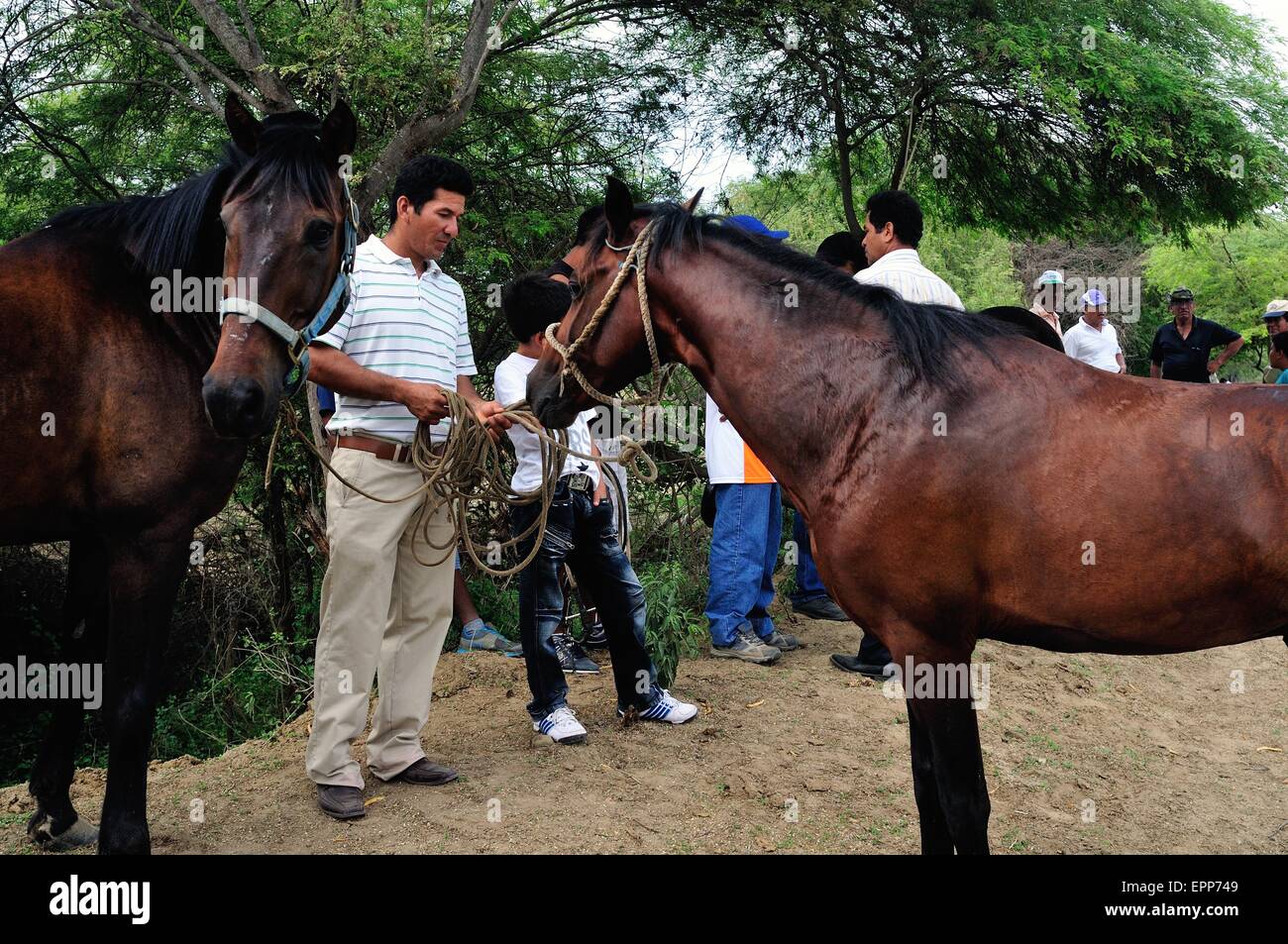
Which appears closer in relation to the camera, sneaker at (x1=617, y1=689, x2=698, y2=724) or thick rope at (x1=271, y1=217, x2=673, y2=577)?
thick rope at (x1=271, y1=217, x2=673, y2=577)

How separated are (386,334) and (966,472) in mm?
2293

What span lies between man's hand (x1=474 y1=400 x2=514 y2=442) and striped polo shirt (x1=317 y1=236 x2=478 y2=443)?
0.52ft

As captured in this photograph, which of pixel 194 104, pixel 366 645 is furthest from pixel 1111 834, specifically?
pixel 194 104

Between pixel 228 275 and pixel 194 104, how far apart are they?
4132mm

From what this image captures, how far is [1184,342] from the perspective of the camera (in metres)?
9.80

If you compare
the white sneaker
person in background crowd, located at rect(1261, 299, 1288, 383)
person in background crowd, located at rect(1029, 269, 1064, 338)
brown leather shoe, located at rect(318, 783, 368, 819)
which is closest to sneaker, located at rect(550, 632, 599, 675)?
the white sneaker

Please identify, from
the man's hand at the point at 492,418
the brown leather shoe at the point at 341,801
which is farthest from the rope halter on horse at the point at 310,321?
the brown leather shoe at the point at 341,801

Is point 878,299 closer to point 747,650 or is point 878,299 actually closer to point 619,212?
point 619,212

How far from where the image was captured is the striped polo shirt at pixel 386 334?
12.6ft

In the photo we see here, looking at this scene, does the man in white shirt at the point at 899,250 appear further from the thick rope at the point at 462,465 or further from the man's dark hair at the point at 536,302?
the thick rope at the point at 462,465

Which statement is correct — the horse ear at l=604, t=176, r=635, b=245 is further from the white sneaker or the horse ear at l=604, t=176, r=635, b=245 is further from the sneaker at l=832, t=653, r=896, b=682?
the sneaker at l=832, t=653, r=896, b=682

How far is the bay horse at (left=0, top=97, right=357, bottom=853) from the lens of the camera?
120 inches

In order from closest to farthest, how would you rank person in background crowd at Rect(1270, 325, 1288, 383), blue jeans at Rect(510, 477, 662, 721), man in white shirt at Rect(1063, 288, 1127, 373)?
1. blue jeans at Rect(510, 477, 662, 721)
2. person in background crowd at Rect(1270, 325, 1288, 383)
3. man in white shirt at Rect(1063, 288, 1127, 373)

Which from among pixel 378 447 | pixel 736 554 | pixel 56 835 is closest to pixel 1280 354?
pixel 736 554
